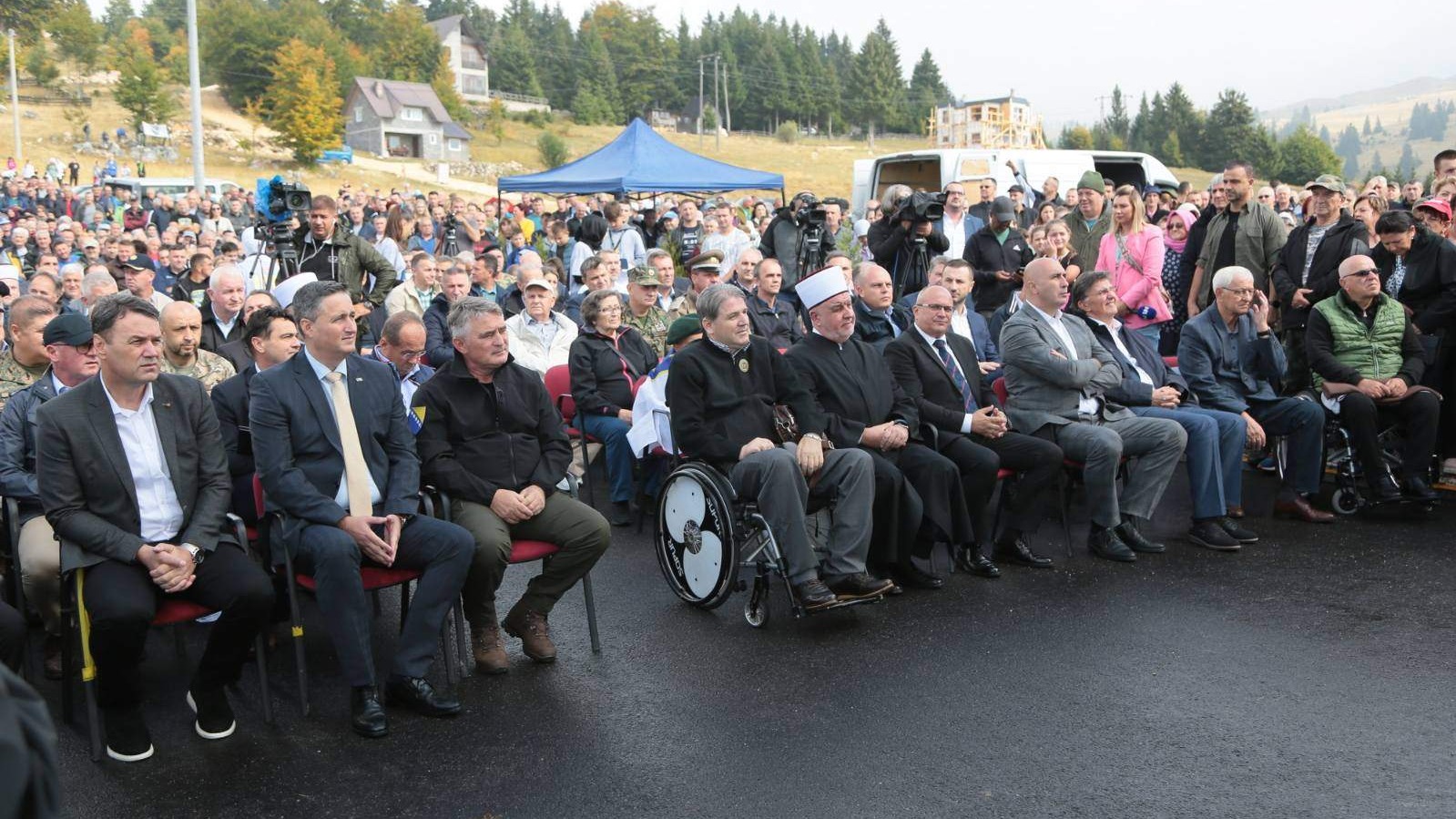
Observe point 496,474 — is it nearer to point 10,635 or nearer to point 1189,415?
point 10,635

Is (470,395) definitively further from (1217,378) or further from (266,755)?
A: (1217,378)

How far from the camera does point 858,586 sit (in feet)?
17.3

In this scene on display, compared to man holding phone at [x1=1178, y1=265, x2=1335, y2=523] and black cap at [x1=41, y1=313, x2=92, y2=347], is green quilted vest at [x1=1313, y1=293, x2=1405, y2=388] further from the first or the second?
black cap at [x1=41, y1=313, x2=92, y2=347]

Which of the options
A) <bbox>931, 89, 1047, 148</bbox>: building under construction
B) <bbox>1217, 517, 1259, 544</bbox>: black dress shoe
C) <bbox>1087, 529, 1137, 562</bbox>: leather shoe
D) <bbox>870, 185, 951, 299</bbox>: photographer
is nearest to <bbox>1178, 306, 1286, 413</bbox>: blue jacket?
<bbox>1217, 517, 1259, 544</bbox>: black dress shoe

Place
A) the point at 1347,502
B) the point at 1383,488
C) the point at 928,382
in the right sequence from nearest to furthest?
the point at 928,382 → the point at 1383,488 → the point at 1347,502

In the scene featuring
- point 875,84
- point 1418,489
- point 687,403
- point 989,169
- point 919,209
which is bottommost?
point 1418,489

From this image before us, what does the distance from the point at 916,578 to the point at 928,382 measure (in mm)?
1128

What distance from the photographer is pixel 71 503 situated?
400 cm

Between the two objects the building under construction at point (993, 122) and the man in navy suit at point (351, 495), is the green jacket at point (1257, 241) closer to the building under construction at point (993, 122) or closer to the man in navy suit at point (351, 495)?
the man in navy suit at point (351, 495)

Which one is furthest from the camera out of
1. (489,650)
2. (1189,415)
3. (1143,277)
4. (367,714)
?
(1143,277)

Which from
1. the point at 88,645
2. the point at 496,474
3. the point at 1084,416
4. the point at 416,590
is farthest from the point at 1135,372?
the point at 88,645

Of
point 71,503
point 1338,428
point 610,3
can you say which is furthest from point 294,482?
point 610,3

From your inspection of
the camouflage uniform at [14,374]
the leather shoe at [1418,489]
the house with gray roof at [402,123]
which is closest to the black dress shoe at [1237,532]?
the leather shoe at [1418,489]

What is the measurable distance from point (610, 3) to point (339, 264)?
12591 cm
